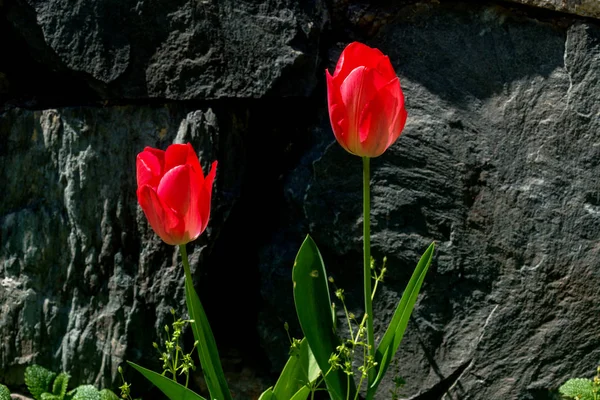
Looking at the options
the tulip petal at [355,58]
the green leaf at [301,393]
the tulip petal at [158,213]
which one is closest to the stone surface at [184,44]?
the tulip petal at [355,58]

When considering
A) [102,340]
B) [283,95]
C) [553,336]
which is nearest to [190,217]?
[283,95]

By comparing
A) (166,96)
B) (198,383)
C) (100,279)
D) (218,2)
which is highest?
(218,2)

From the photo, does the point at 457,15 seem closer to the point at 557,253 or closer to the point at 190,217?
the point at 557,253

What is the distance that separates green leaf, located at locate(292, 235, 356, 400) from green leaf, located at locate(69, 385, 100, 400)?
659mm

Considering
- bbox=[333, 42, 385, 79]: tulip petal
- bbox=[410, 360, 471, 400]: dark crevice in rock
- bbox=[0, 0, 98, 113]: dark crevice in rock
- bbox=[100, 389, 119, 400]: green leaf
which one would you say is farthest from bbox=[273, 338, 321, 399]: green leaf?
bbox=[0, 0, 98, 113]: dark crevice in rock

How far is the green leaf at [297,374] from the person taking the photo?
180 centimetres

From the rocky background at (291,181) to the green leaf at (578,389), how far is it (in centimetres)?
7

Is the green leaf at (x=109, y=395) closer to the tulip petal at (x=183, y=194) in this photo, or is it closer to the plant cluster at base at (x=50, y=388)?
the plant cluster at base at (x=50, y=388)

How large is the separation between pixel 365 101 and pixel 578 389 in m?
0.83

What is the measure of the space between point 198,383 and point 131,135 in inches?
26.0

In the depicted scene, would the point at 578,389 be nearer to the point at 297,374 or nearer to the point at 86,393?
the point at 297,374

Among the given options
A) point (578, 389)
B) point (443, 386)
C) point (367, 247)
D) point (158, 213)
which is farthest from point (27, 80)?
point (578, 389)

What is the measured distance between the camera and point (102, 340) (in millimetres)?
2152

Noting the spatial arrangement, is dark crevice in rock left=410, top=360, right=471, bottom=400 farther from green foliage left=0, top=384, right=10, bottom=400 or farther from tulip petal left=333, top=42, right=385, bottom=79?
green foliage left=0, top=384, right=10, bottom=400
